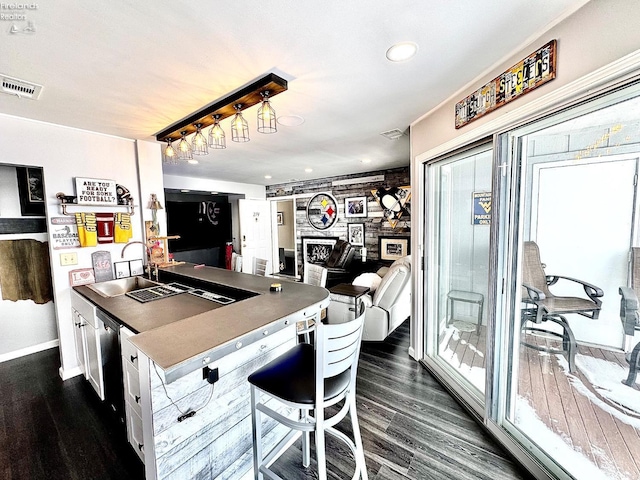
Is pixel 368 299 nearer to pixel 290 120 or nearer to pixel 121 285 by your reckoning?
pixel 290 120

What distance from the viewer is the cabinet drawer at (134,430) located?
A: 58.9 inches

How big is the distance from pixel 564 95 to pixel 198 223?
6.52 m

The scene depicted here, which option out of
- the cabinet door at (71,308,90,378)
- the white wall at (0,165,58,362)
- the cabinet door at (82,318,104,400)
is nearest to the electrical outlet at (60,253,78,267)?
the cabinet door at (71,308,90,378)

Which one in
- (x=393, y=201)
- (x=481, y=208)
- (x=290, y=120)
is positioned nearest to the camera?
(x=481, y=208)

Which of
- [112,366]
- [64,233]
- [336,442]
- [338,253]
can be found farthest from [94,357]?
[338,253]

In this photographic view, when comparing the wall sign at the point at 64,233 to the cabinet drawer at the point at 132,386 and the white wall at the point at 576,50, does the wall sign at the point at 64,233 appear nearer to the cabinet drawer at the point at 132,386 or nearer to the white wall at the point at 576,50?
the cabinet drawer at the point at 132,386

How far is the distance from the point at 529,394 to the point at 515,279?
767 millimetres

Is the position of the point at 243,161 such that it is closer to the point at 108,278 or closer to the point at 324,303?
the point at 108,278

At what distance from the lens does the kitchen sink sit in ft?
8.09

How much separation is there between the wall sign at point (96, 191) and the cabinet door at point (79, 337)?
1041 millimetres

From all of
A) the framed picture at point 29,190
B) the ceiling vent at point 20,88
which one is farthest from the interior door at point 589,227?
the framed picture at point 29,190

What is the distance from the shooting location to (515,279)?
169cm

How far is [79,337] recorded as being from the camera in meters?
2.40

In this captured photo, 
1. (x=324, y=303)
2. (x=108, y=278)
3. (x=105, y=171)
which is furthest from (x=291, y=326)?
(x=105, y=171)
